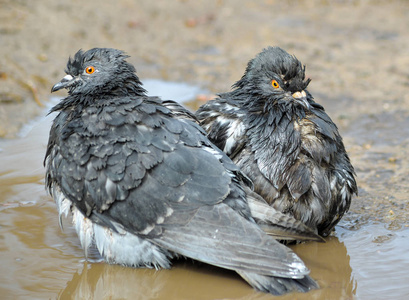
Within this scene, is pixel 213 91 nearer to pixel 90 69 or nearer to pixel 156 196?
pixel 90 69

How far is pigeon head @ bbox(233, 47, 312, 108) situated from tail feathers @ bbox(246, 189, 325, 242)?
1069 mm

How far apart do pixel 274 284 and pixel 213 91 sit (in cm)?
516

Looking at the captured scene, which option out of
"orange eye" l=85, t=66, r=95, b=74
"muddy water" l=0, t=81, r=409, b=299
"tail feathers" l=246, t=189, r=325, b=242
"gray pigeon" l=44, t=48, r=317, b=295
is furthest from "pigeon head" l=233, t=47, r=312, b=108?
"orange eye" l=85, t=66, r=95, b=74

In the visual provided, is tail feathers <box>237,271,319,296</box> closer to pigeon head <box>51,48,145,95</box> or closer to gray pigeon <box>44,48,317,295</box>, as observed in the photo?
gray pigeon <box>44,48,317,295</box>

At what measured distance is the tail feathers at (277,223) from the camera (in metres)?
4.96

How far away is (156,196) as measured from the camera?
487cm

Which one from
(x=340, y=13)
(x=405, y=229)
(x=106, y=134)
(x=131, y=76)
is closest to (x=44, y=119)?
(x=131, y=76)

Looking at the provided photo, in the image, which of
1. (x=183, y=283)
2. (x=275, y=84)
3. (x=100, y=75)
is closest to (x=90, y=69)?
(x=100, y=75)

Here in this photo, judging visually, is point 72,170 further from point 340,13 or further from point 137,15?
point 340,13

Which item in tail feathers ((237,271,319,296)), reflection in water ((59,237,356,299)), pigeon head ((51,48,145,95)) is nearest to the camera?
tail feathers ((237,271,319,296))

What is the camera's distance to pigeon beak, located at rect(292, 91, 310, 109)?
5.41 m

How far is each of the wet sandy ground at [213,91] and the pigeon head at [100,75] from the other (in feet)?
4.51

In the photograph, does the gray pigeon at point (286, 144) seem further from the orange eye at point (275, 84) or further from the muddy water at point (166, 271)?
the muddy water at point (166, 271)

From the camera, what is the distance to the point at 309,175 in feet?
17.5
